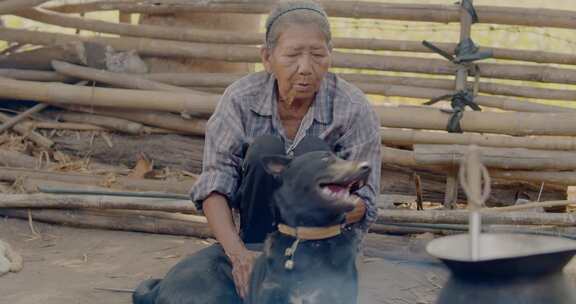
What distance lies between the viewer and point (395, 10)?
6.97 meters

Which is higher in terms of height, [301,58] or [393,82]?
[301,58]

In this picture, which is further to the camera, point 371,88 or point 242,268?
point 371,88

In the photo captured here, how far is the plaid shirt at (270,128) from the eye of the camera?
448cm

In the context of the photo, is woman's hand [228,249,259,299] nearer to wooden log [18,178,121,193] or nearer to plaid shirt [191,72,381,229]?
plaid shirt [191,72,381,229]

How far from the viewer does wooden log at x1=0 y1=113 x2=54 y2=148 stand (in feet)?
23.7

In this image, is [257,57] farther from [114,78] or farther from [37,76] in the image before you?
[37,76]

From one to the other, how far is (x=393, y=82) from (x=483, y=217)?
1574mm

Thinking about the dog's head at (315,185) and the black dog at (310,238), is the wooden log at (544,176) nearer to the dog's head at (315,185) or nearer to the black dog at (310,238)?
the black dog at (310,238)

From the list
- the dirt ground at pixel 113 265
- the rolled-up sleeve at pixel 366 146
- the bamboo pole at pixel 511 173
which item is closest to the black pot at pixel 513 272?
the rolled-up sleeve at pixel 366 146

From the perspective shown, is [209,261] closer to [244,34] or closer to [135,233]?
[135,233]

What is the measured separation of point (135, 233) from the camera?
637 cm

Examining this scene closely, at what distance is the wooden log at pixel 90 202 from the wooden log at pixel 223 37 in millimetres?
1604

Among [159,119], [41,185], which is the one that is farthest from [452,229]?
[41,185]

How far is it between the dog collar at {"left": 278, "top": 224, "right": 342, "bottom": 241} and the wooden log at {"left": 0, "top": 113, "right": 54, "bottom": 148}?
3.76 m
